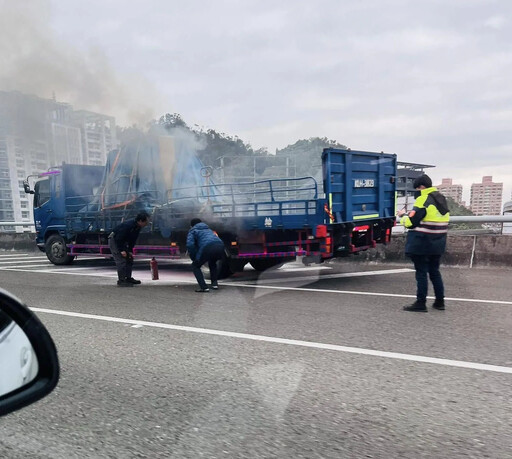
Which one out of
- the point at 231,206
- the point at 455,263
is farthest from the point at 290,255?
the point at 455,263

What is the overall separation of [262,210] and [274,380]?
483 centimetres

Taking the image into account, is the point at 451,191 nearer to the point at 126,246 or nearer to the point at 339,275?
the point at 339,275

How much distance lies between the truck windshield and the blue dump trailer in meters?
1.39

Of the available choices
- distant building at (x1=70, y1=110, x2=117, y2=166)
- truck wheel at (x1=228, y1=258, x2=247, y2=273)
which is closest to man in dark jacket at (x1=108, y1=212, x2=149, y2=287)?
truck wheel at (x1=228, y1=258, x2=247, y2=273)

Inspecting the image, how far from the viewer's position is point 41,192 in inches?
463

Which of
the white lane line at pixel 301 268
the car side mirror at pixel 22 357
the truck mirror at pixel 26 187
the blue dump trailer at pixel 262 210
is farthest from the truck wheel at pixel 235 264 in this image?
the car side mirror at pixel 22 357

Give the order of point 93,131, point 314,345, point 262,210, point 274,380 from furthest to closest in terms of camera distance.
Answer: point 93,131 < point 262,210 < point 314,345 < point 274,380

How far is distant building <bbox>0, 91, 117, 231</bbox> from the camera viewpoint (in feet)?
38.4

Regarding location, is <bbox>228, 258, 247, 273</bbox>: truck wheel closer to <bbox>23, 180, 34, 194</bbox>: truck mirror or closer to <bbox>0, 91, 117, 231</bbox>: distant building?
<bbox>0, 91, 117, 231</bbox>: distant building

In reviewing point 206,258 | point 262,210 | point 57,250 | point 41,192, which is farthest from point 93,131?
point 206,258

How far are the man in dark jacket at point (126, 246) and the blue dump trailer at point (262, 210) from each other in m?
Answer: 1.02

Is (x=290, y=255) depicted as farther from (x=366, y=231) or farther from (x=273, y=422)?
(x=273, y=422)

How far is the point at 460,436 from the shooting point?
2.50 m

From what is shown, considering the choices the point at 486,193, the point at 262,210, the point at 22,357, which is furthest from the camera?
the point at 486,193
